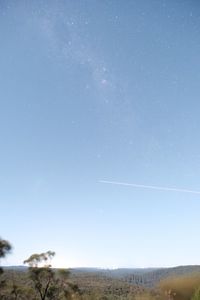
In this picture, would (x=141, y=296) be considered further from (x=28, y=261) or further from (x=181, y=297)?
(x=28, y=261)

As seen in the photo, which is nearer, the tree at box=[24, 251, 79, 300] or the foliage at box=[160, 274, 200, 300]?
the foliage at box=[160, 274, 200, 300]

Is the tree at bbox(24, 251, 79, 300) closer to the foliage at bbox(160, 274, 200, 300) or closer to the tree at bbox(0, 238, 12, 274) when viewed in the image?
the tree at bbox(0, 238, 12, 274)

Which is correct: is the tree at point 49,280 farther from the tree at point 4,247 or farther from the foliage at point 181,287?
the foliage at point 181,287

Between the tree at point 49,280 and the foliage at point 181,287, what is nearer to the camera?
the foliage at point 181,287

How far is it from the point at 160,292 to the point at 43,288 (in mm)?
36014

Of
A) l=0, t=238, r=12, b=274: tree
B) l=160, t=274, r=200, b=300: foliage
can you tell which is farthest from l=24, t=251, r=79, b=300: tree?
l=160, t=274, r=200, b=300: foliage

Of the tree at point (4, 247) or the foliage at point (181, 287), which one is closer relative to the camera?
the foliage at point (181, 287)

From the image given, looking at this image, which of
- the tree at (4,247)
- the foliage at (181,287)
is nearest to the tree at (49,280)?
the tree at (4,247)

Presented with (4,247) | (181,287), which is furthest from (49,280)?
(181,287)

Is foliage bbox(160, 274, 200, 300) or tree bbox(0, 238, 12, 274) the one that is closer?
foliage bbox(160, 274, 200, 300)

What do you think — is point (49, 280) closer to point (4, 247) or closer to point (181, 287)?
point (4, 247)

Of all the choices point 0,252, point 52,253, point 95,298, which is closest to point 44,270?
point 52,253

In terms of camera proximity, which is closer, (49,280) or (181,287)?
(181,287)

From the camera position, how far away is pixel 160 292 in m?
7.38
